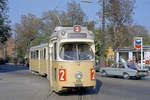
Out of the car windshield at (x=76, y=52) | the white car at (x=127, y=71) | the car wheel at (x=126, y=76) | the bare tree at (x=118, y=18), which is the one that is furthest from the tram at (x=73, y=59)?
the bare tree at (x=118, y=18)

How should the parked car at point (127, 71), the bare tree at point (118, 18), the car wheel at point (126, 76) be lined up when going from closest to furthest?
1. the parked car at point (127, 71)
2. the car wheel at point (126, 76)
3. the bare tree at point (118, 18)

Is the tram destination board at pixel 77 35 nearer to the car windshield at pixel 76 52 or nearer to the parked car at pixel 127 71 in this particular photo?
the car windshield at pixel 76 52

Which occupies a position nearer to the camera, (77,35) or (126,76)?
(77,35)

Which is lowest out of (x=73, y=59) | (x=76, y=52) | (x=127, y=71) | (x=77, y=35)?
(x=127, y=71)

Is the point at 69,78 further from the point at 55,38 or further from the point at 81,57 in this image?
the point at 55,38

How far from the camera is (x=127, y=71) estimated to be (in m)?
20.0

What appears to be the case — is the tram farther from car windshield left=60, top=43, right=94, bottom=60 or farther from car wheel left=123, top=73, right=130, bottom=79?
car wheel left=123, top=73, right=130, bottom=79

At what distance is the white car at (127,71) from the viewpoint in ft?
63.9

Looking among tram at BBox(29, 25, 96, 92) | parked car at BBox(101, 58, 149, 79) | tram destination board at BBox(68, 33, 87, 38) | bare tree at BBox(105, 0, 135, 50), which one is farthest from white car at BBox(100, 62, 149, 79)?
bare tree at BBox(105, 0, 135, 50)

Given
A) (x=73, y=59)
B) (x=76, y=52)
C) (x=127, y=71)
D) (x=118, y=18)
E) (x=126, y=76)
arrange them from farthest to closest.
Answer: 1. (x=118, y=18)
2. (x=126, y=76)
3. (x=127, y=71)
4. (x=76, y=52)
5. (x=73, y=59)

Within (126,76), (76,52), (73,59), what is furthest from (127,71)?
(73,59)

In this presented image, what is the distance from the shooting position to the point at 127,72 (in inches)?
787

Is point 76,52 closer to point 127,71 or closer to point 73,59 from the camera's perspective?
point 73,59

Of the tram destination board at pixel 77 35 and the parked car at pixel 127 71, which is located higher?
the tram destination board at pixel 77 35
